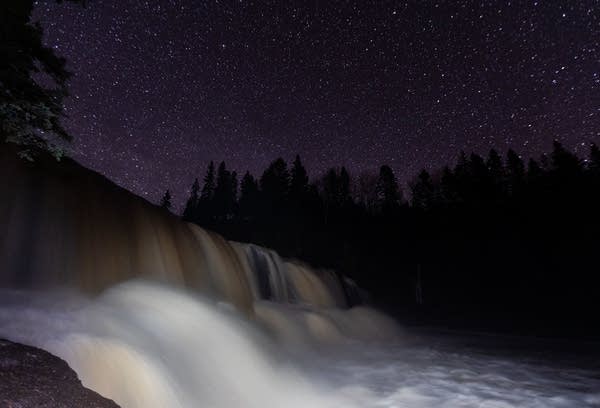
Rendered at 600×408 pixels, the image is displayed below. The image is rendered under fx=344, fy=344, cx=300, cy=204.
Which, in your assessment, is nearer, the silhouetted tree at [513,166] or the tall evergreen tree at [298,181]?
the silhouetted tree at [513,166]

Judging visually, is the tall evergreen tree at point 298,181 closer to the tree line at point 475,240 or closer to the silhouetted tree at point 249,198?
the tree line at point 475,240

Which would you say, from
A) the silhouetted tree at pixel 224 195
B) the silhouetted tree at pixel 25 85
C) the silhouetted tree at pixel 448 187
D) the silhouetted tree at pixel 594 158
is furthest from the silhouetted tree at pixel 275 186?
the silhouetted tree at pixel 25 85

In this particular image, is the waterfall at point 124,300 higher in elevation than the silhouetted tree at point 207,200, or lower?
lower

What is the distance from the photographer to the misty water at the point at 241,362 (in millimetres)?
4688

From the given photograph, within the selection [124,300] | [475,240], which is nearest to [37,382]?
[124,300]

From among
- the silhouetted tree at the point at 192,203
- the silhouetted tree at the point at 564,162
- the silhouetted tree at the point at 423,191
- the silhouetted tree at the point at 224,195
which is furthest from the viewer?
the silhouetted tree at the point at 192,203

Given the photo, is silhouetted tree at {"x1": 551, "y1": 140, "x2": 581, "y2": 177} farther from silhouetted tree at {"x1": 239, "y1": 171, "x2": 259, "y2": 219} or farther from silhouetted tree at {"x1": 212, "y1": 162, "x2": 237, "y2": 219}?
silhouetted tree at {"x1": 212, "y1": 162, "x2": 237, "y2": 219}

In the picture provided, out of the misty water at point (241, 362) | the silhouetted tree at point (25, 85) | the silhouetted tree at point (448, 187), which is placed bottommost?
the misty water at point (241, 362)

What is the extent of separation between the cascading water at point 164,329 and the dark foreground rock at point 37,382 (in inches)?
22.9

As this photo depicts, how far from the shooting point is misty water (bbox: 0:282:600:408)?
469 cm

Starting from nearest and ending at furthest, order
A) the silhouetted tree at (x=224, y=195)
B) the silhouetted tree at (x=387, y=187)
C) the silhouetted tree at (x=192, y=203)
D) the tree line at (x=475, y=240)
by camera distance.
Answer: the tree line at (x=475, y=240) < the silhouetted tree at (x=387, y=187) < the silhouetted tree at (x=224, y=195) < the silhouetted tree at (x=192, y=203)

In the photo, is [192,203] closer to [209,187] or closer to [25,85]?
[209,187]

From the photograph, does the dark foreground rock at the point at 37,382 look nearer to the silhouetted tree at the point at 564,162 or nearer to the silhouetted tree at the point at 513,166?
the silhouetted tree at the point at 564,162

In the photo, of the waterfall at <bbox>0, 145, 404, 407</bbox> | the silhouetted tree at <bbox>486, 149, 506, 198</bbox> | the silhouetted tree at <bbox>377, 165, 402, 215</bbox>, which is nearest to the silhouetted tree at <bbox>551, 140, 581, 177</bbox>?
the silhouetted tree at <bbox>486, 149, 506, 198</bbox>
